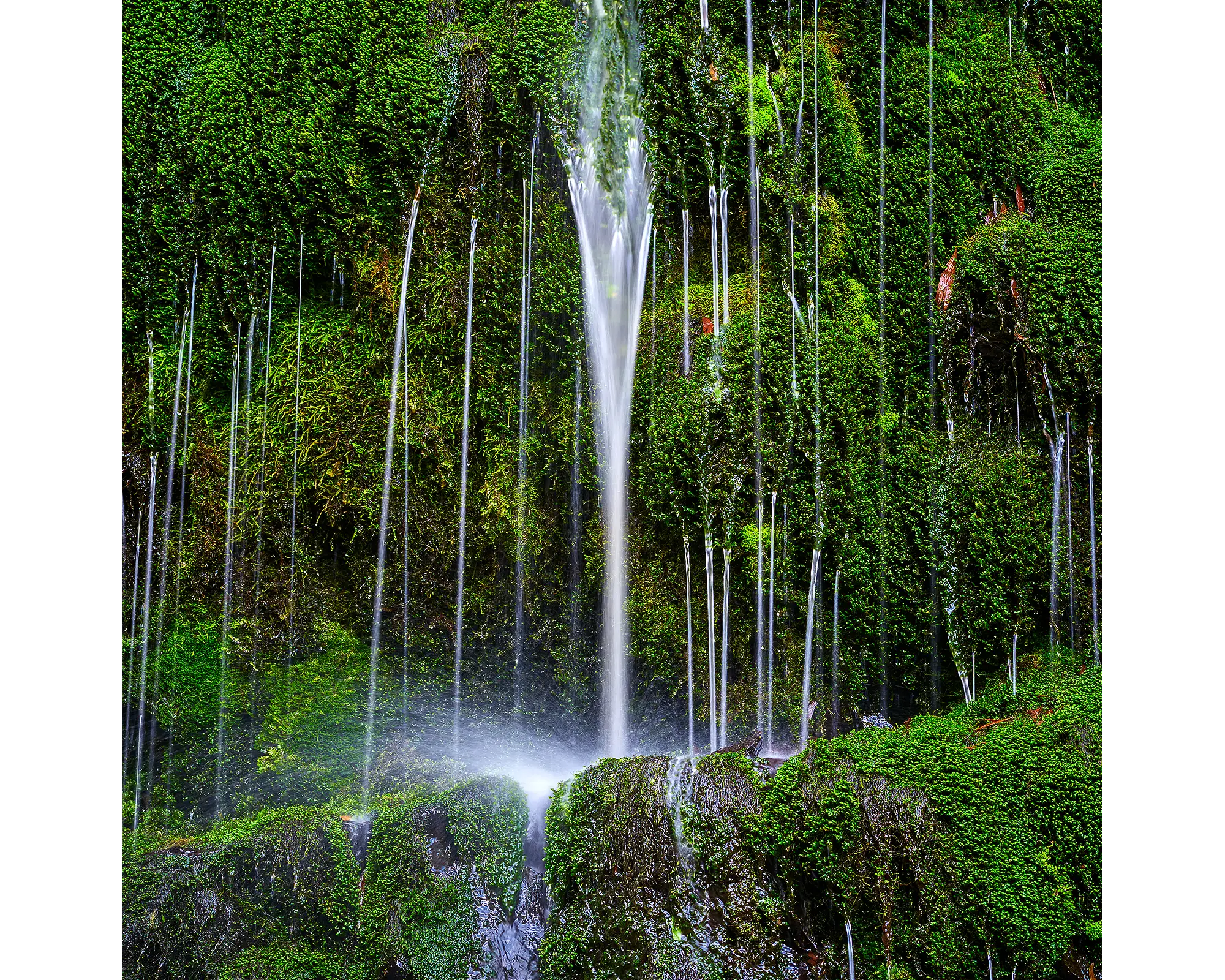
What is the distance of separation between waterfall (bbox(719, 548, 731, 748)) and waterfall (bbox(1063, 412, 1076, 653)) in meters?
1.45

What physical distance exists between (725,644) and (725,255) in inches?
70.8

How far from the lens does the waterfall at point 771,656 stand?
3980 mm

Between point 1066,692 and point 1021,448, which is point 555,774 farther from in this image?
point 1021,448

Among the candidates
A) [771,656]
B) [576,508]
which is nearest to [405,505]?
[576,508]

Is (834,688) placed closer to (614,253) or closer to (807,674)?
(807,674)

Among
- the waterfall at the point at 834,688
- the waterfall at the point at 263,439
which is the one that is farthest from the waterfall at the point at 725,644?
the waterfall at the point at 263,439

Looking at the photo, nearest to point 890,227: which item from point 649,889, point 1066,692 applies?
point 1066,692

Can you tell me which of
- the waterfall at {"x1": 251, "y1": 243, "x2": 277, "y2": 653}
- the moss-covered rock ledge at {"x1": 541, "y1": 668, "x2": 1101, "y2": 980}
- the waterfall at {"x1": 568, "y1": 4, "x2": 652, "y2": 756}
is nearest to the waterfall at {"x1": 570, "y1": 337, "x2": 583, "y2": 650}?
the waterfall at {"x1": 568, "y1": 4, "x2": 652, "y2": 756}

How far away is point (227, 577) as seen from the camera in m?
4.46

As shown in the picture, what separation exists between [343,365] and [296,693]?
169cm

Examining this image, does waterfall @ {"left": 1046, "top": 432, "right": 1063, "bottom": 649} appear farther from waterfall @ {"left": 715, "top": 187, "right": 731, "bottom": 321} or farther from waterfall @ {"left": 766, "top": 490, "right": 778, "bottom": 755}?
waterfall @ {"left": 715, "top": 187, "right": 731, "bottom": 321}

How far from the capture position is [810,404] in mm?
4004

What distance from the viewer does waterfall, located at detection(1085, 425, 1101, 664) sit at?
369 cm

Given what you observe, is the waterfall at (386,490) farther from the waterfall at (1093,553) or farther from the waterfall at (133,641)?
the waterfall at (1093,553)
